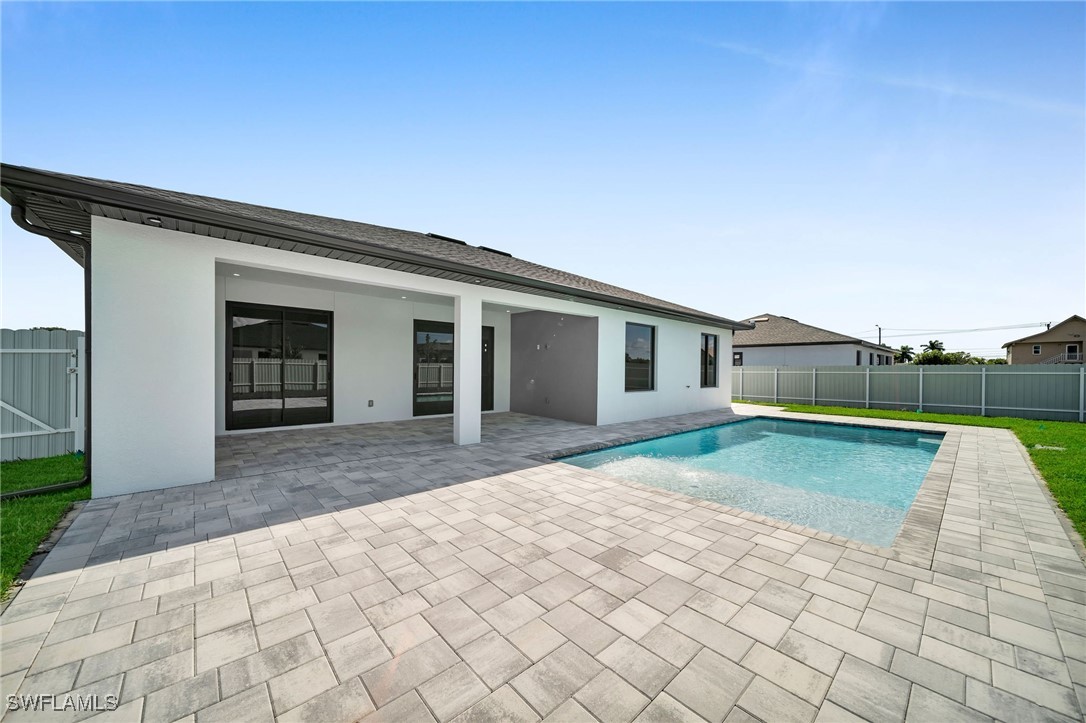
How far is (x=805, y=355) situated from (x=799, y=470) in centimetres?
1564

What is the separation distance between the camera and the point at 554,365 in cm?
1034

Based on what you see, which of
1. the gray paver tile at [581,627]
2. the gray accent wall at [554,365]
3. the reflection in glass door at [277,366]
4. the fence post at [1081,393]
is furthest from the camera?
the fence post at [1081,393]

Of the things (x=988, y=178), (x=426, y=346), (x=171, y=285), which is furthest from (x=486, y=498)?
(x=988, y=178)

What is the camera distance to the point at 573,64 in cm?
773

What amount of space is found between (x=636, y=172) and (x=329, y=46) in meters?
6.53

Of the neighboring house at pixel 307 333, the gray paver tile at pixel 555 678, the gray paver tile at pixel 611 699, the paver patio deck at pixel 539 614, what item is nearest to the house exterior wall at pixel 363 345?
the neighboring house at pixel 307 333

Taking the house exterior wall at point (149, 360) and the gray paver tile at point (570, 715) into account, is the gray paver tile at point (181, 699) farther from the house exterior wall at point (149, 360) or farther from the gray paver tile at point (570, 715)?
the house exterior wall at point (149, 360)

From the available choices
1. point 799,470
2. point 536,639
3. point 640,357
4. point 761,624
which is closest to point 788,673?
point 761,624

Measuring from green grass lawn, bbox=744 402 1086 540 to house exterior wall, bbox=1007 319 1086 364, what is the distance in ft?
94.7

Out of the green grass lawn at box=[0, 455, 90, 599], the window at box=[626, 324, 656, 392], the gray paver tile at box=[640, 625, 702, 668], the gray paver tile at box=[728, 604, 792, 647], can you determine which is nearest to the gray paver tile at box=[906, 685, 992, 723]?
the gray paver tile at box=[728, 604, 792, 647]

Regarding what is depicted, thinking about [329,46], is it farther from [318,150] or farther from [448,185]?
[448,185]

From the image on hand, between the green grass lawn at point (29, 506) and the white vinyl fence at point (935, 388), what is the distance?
17.6 meters

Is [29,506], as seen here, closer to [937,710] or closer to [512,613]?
[512,613]

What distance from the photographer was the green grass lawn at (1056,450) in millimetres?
4234
